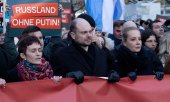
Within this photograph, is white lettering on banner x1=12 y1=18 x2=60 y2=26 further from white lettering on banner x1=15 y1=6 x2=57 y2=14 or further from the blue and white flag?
the blue and white flag

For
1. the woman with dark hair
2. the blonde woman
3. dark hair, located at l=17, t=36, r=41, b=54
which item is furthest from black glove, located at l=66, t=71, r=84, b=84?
the blonde woman

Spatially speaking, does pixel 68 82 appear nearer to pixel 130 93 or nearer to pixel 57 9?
pixel 130 93

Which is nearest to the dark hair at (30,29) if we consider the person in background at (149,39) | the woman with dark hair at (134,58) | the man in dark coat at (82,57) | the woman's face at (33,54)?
the man in dark coat at (82,57)

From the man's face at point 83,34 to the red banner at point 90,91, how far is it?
1.47 feet

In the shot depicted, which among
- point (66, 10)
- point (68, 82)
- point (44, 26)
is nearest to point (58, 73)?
point (68, 82)

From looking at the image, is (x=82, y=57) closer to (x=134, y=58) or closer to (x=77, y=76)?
(x=77, y=76)

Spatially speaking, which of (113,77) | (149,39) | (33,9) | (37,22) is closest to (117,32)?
(149,39)

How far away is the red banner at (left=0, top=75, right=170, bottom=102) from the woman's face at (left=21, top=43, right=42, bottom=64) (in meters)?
0.28

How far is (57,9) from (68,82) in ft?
5.82

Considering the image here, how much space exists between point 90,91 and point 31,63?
665mm

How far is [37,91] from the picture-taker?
4680 mm

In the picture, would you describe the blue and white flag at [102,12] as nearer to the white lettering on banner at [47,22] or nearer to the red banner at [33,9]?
the white lettering on banner at [47,22]

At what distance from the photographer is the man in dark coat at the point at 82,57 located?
5.05m

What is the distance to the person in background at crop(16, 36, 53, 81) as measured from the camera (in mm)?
4758
